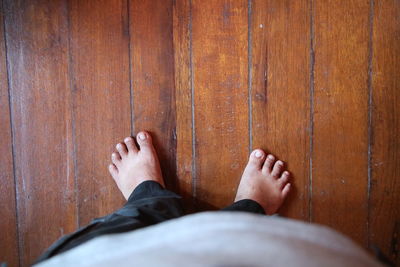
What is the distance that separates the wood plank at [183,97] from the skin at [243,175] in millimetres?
67

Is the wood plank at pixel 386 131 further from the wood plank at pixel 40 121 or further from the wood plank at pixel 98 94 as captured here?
the wood plank at pixel 40 121

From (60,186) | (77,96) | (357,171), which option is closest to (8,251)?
(60,186)

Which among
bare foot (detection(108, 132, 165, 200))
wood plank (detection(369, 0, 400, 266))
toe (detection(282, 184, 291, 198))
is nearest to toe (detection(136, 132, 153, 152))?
bare foot (detection(108, 132, 165, 200))

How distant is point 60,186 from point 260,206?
552 mm

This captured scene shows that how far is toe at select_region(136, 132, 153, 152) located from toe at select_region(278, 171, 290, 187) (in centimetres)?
37

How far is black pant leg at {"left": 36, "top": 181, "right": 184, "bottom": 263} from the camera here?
1.85 feet

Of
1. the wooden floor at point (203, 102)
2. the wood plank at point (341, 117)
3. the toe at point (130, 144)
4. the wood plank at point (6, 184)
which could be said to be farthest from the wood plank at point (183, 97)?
the wood plank at point (6, 184)

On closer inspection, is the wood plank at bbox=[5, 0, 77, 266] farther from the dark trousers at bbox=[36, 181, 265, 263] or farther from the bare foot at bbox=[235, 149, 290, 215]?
the bare foot at bbox=[235, 149, 290, 215]

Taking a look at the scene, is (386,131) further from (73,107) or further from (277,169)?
(73,107)

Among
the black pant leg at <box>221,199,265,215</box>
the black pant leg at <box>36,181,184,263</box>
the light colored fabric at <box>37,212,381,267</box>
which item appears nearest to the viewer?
the light colored fabric at <box>37,212,381,267</box>

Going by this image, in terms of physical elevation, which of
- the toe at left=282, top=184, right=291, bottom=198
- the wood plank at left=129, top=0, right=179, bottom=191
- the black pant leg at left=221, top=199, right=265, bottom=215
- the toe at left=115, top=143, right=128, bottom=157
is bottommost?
the black pant leg at left=221, top=199, right=265, bottom=215

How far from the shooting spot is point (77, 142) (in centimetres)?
80

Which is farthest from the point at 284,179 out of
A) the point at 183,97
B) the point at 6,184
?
the point at 6,184

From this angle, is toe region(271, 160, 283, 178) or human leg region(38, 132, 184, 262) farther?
toe region(271, 160, 283, 178)
